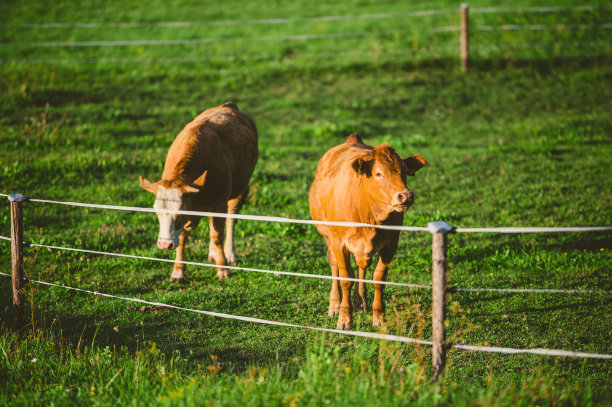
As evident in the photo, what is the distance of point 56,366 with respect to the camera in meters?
5.42

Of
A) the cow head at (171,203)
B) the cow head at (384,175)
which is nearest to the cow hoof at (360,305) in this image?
the cow head at (384,175)

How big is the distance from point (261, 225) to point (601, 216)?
217 inches

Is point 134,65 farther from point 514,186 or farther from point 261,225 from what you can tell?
point 514,186

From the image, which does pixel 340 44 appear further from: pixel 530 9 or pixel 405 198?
pixel 405 198

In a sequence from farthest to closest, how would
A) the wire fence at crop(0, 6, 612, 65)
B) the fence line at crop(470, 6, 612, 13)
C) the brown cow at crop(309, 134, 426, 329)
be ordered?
the fence line at crop(470, 6, 612, 13), the wire fence at crop(0, 6, 612, 65), the brown cow at crop(309, 134, 426, 329)

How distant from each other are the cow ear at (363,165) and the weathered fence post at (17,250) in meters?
3.53

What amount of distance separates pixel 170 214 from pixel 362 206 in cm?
253

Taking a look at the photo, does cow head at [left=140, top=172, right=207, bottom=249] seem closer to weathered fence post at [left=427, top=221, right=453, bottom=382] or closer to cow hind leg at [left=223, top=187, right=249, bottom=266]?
cow hind leg at [left=223, top=187, right=249, bottom=266]

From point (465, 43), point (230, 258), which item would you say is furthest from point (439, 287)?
point (465, 43)

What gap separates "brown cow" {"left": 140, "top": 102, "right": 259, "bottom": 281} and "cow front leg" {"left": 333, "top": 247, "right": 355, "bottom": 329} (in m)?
2.07

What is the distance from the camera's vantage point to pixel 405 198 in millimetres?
5414

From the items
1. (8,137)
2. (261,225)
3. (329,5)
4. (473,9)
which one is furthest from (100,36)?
(261,225)

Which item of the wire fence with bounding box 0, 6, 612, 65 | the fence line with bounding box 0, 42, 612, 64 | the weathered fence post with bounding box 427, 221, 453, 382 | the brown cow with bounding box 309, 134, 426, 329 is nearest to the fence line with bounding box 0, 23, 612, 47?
the wire fence with bounding box 0, 6, 612, 65

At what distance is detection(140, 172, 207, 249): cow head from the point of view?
23.6 ft
